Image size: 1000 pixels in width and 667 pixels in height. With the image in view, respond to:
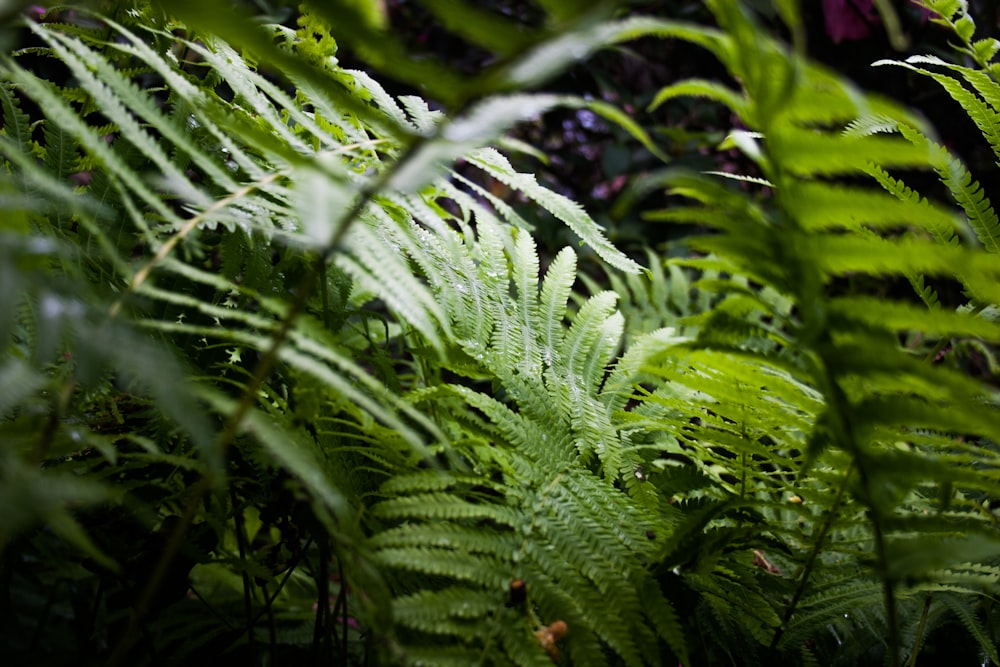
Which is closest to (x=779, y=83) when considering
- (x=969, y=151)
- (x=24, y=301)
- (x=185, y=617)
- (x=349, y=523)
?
(x=349, y=523)

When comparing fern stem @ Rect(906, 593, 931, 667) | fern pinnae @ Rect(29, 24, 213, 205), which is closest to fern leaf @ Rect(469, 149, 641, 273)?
fern pinnae @ Rect(29, 24, 213, 205)

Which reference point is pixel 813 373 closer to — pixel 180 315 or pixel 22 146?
pixel 180 315

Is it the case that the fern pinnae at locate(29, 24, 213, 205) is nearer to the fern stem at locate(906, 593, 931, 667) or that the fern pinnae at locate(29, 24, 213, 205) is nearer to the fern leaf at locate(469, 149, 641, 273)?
the fern leaf at locate(469, 149, 641, 273)

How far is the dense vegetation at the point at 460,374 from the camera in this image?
0.41m

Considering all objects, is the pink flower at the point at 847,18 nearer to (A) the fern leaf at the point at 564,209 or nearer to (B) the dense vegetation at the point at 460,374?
(B) the dense vegetation at the point at 460,374

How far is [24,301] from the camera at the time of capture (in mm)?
602

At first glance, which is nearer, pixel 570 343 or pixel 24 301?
pixel 24 301

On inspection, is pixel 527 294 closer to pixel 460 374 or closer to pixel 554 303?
pixel 554 303

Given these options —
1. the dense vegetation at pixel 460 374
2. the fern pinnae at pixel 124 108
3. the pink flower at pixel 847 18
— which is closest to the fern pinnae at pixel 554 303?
the dense vegetation at pixel 460 374

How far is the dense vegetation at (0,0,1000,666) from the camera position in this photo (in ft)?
1.36

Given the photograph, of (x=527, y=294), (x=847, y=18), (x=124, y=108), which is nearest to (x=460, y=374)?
(x=527, y=294)

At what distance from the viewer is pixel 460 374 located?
0.78 meters

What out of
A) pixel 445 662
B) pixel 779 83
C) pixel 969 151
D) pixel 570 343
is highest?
pixel 969 151

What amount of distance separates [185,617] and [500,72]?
2.76 ft
